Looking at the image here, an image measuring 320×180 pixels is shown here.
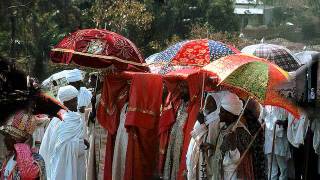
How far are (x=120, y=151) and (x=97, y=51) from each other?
4.95 feet

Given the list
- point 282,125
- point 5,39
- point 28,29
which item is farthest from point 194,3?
point 282,125

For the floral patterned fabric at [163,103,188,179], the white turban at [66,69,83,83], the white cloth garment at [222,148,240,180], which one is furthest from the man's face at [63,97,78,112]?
the white cloth garment at [222,148,240,180]

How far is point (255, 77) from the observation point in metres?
5.93

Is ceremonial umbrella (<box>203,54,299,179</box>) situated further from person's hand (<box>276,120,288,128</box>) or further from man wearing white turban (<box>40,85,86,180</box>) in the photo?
person's hand (<box>276,120,288,128</box>)

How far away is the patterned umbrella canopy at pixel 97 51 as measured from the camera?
25.9 feet

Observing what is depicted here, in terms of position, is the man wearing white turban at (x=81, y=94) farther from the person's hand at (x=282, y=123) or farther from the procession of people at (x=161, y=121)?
the person's hand at (x=282, y=123)

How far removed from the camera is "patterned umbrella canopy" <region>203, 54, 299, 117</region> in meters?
5.74

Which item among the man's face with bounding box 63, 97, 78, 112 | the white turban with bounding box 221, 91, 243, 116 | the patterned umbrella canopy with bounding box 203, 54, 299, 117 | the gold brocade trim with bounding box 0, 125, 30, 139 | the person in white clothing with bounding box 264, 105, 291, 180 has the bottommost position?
the person in white clothing with bounding box 264, 105, 291, 180

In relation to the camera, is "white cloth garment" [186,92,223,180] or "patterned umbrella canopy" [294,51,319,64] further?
"white cloth garment" [186,92,223,180]

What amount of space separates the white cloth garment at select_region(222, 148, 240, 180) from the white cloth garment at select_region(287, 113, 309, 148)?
343cm

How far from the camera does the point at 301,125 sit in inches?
389

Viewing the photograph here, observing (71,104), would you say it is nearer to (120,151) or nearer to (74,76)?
(120,151)

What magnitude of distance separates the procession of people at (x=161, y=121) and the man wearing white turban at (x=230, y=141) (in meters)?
0.01

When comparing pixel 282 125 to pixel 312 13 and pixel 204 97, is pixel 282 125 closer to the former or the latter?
pixel 204 97
